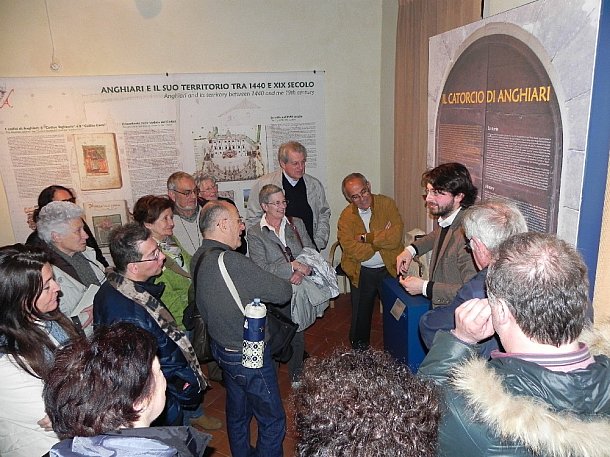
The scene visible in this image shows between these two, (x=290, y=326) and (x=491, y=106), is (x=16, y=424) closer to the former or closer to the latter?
(x=290, y=326)

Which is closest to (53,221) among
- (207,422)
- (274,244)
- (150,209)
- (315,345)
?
(150,209)

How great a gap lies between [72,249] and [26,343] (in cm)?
111

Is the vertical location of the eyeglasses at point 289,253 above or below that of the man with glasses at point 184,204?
below

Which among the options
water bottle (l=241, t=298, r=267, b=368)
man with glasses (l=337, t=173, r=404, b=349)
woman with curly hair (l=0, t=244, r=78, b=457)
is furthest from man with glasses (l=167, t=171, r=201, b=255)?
woman with curly hair (l=0, t=244, r=78, b=457)

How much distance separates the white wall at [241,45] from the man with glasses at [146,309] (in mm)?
2788

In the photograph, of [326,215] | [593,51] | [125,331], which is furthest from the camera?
[326,215]

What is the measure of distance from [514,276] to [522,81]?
1652mm

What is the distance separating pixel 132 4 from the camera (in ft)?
13.9

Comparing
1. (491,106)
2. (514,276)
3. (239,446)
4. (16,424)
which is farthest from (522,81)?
(16,424)

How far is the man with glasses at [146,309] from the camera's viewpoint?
2.14 metres

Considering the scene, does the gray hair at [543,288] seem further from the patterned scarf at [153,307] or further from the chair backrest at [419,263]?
the chair backrest at [419,263]

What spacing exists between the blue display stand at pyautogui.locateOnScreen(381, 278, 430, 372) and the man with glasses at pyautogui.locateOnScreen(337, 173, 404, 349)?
30 cm

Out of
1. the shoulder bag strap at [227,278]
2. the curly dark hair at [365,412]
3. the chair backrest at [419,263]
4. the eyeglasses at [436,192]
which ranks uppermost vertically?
the eyeglasses at [436,192]

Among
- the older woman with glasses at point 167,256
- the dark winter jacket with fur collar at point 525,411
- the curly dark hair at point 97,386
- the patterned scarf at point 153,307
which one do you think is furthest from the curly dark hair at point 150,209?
the dark winter jacket with fur collar at point 525,411
